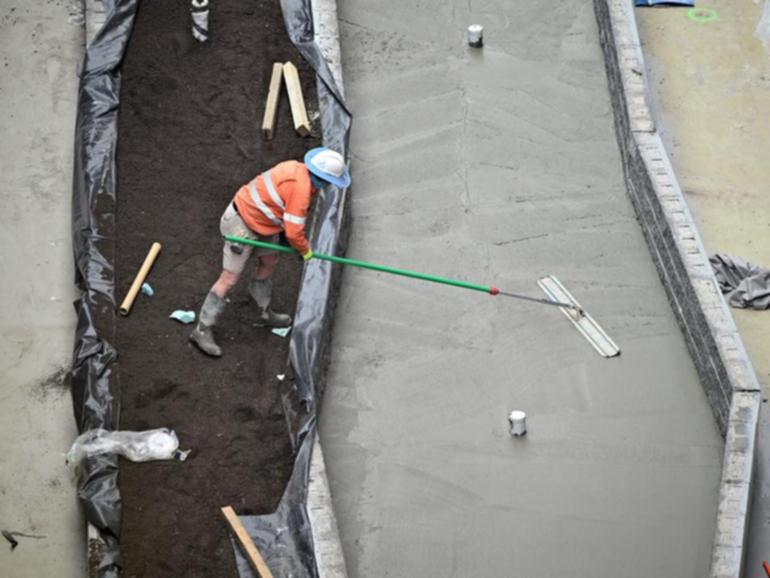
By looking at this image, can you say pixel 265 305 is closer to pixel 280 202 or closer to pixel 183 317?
pixel 183 317

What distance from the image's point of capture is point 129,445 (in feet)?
29.9

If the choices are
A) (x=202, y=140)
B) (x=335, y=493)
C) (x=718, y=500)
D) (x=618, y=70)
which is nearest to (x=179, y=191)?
(x=202, y=140)

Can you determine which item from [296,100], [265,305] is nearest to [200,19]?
[296,100]

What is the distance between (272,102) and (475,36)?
1920mm

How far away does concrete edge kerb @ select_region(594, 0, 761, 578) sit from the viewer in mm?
8766

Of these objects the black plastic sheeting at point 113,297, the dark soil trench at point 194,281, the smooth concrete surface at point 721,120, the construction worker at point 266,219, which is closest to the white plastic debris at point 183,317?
the dark soil trench at point 194,281

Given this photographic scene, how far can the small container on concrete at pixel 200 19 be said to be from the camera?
478 inches

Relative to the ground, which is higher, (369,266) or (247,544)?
(369,266)

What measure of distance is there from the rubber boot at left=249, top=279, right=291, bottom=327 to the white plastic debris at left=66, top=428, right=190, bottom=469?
1217 mm

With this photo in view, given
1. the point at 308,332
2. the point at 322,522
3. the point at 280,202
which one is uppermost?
the point at 280,202

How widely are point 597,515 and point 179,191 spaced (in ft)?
13.2

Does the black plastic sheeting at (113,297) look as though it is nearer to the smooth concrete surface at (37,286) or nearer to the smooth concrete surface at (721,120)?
the smooth concrete surface at (37,286)

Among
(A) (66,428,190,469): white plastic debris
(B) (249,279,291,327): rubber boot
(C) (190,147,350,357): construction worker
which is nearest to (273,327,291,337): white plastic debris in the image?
(B) (249,279,291,327): rubber boot

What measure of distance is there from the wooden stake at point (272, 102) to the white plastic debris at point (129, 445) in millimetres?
3056
